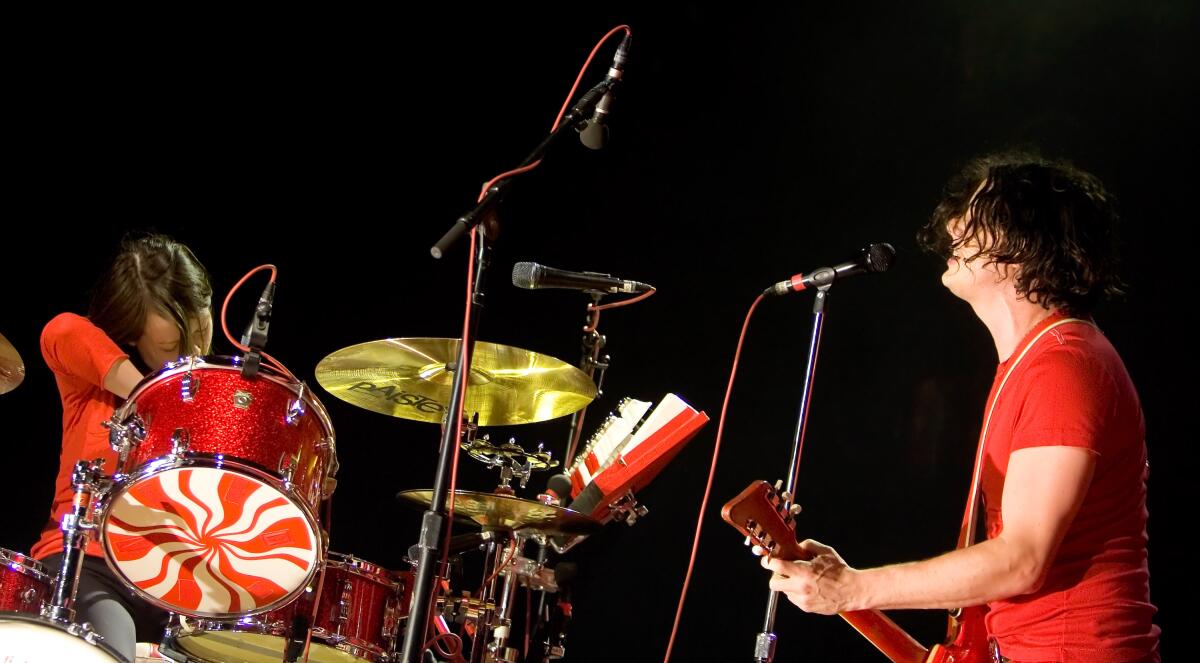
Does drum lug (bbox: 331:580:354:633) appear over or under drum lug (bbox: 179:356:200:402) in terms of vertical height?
under

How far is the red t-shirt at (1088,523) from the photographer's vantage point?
1.91 meters

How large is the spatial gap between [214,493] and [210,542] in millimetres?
146

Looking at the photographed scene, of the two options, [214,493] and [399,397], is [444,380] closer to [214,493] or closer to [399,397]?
[399,397]

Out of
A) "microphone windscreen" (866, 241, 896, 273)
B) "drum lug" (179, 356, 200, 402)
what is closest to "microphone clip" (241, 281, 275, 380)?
"drum lug" (179, 356, 200, 402)

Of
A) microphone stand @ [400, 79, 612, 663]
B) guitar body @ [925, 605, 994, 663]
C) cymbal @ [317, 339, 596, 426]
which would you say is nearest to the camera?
microphone stand @ [400, 79, 612, 663]

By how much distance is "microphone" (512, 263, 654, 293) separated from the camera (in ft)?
8.35

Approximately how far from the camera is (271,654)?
309 centimetres

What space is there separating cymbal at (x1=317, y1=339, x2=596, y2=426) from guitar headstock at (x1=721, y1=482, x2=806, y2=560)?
0.91 meters

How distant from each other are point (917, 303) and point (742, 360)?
77 cm

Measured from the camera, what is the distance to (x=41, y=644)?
218 centimetres

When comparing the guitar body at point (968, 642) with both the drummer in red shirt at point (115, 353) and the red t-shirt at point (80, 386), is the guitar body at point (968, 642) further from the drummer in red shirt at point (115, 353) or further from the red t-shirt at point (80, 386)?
the red t-shirt at point (80, 386)

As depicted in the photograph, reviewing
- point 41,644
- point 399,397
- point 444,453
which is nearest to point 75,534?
point 41,644

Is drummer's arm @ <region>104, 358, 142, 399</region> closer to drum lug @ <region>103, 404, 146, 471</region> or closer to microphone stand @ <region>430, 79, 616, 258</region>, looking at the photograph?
drum lug @ <region>103, 404, 146, 471</region>

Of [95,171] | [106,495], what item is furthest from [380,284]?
[106,495]
